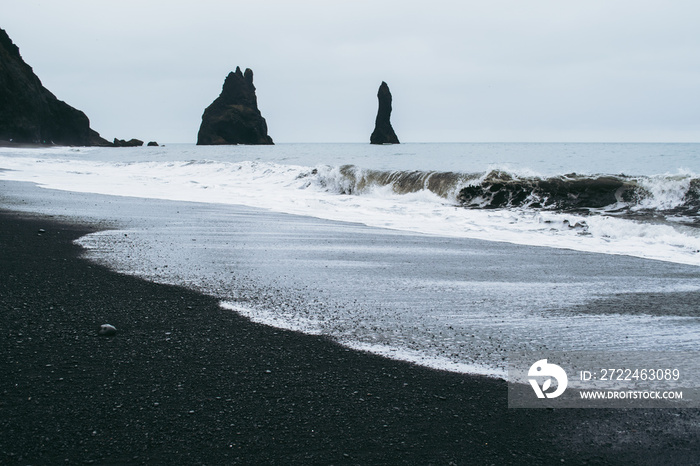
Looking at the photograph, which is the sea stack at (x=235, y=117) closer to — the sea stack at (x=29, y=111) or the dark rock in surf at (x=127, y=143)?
the dark rock in surf at (x=127, y=143)

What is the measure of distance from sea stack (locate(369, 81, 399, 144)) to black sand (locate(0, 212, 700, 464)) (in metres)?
106

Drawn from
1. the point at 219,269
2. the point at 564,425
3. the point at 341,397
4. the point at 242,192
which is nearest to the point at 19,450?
the point at 341,397

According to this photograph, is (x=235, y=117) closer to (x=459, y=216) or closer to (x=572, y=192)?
(x=572, y=192)

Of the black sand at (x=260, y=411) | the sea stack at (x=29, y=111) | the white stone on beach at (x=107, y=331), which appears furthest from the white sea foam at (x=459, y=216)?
the sea stack at (x=29, y=111)

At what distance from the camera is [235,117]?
117 m

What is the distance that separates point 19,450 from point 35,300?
6.75 feet

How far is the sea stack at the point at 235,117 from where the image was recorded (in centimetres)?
11669

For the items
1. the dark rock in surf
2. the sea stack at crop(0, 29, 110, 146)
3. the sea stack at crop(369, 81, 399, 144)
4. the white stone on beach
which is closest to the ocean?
the white stone on beach

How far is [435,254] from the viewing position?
20.0 ft

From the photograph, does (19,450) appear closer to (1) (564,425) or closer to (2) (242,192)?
(1) (564,425)

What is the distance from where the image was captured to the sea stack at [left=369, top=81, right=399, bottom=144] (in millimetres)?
106188

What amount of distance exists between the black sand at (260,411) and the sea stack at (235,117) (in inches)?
4650

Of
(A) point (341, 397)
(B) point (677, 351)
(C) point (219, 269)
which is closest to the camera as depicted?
(A) point (341, 397)

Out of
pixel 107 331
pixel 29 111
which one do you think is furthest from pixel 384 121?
pixel 107 331
